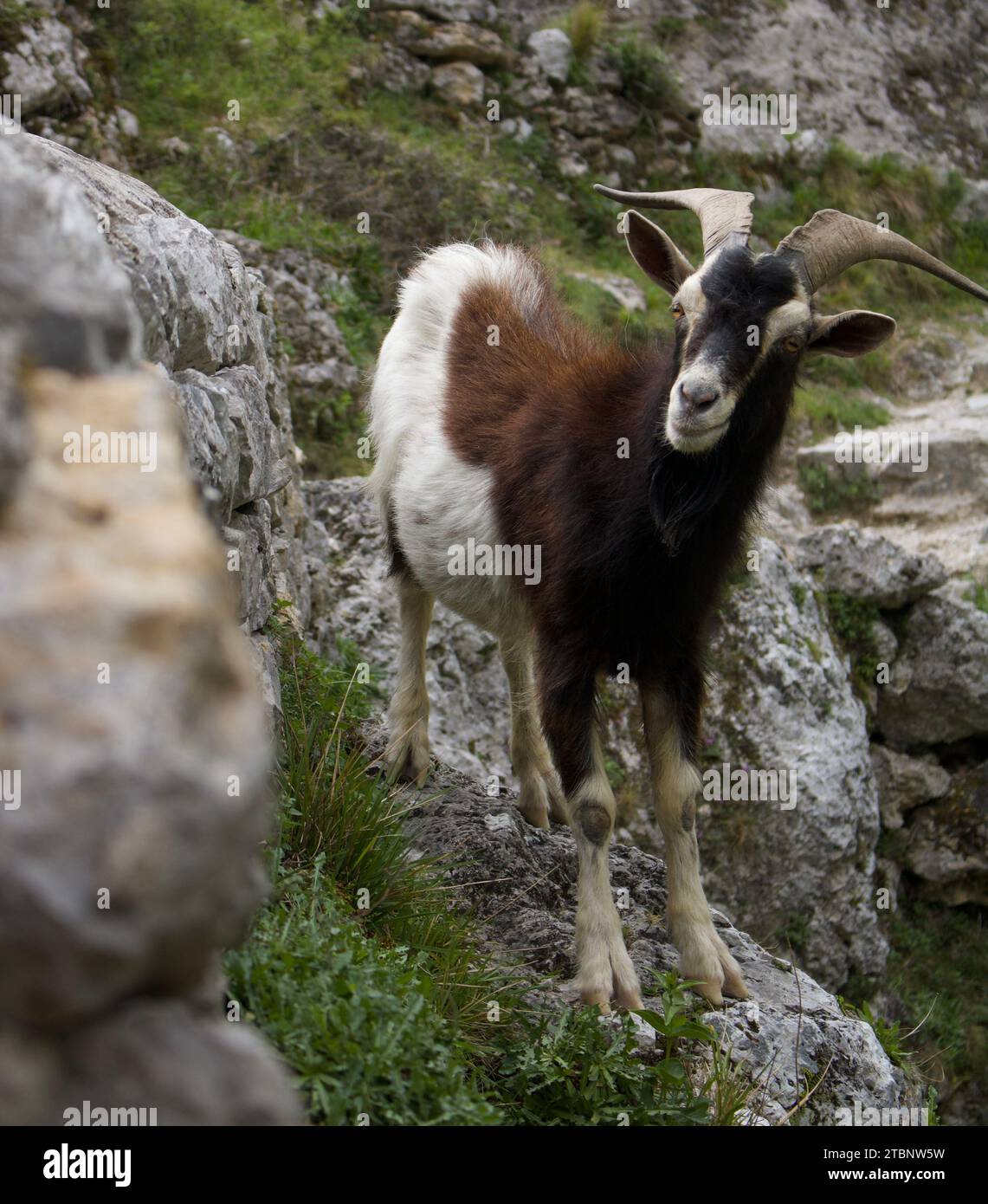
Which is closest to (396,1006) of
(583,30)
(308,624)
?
(308,624)

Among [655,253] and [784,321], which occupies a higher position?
[655,253]

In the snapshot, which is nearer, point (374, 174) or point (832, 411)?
point (374, 174)

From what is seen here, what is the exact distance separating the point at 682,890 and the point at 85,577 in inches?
134

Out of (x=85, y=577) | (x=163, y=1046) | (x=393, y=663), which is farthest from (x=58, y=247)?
(x=393, y=663)

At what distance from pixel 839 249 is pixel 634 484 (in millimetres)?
1121

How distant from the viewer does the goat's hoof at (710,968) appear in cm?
449

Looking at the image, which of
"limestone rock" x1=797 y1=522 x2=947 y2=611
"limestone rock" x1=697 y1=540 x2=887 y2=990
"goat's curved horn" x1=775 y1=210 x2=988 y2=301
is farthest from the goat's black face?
"limestone rock" x1=797 y1=522 x2=947 y2=611

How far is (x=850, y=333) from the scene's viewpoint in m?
4.51

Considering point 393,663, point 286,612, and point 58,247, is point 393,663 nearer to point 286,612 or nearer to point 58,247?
point 286,612

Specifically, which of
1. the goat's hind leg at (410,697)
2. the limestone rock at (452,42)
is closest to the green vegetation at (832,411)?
the limestone rock at (452,42)

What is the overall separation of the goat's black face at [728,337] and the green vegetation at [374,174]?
3927 mm

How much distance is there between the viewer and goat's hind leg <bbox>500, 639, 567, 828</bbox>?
5.66 m

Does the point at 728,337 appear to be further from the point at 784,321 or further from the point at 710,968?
the point at 710,968

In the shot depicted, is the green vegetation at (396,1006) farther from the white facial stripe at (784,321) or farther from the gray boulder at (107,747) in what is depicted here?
the white facial stripe at (784,321)
